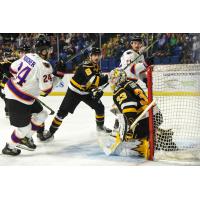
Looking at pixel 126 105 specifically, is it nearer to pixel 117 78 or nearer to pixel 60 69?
pixel 117 78

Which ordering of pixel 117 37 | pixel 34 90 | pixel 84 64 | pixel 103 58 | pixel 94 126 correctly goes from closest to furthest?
pixel 34 90, pixel 84 64, pixel 94 126, pixel 117 37, pixel 103 58

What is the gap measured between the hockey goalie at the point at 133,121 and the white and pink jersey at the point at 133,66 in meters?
0.74

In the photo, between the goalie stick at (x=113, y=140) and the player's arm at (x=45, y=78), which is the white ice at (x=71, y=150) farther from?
the player's arm at (x=45, y=78)

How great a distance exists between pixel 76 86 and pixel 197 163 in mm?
1213

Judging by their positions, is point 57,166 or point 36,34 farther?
point 36,34

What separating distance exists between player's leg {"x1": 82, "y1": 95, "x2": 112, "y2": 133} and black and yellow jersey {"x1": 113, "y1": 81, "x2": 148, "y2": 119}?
2.08 ft

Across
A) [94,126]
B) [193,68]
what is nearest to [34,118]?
[94,126]

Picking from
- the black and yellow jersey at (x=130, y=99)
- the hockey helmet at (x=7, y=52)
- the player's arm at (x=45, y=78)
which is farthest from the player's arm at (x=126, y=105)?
the hockey helmet at (x=7, y=52)

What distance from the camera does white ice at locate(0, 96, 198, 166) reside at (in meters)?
3.10

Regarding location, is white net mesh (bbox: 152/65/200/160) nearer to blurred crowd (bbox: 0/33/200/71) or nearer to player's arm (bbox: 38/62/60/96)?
blurred crowd (bbox: 0/33/200/71)

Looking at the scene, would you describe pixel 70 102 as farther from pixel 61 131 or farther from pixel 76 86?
pixel 61 131

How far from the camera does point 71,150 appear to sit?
3.42 m

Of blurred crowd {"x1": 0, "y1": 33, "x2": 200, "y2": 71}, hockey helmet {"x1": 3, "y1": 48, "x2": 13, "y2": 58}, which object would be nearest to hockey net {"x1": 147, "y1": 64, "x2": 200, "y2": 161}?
blurred crowd {"x1": 0, "y1": 33, "x2": 200, "y2": 71}

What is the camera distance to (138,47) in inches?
157
